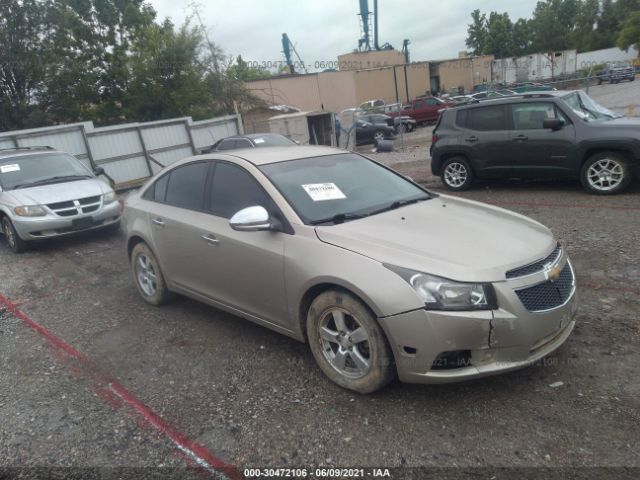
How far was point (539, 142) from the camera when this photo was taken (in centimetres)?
834

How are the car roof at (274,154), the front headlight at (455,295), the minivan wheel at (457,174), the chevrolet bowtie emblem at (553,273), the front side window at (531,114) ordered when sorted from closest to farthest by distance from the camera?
1. the front headlight at (455,295)
2. the chevrolet bowtie emblem at (553,273)
3. the car roof at (274,154)
4. the front side window at (531,114)
5. the minivan wheel at (457,174)

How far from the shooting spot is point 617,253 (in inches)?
216

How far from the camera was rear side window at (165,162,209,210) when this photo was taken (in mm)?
4453

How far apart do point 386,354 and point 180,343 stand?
2103 millimetres

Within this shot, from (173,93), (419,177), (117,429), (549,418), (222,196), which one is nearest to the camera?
(549,418)

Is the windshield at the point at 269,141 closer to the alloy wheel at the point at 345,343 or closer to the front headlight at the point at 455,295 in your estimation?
the alloy wheel at the point at 345,343

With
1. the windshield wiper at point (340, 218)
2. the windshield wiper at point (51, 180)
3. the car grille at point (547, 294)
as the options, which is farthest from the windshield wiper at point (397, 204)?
the windshield wiper at point (51, 180)

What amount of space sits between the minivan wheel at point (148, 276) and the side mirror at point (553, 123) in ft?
21.2

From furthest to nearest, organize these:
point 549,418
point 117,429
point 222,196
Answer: point 222,196 < point 117,429 < point 549,418

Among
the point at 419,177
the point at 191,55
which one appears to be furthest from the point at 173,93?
→ the point at 419,177

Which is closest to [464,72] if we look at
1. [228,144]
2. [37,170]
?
[228,144]

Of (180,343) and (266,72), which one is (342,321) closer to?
(180,343)

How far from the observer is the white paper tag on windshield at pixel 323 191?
12.6 feet

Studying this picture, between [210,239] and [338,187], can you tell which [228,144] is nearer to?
[210,239]
